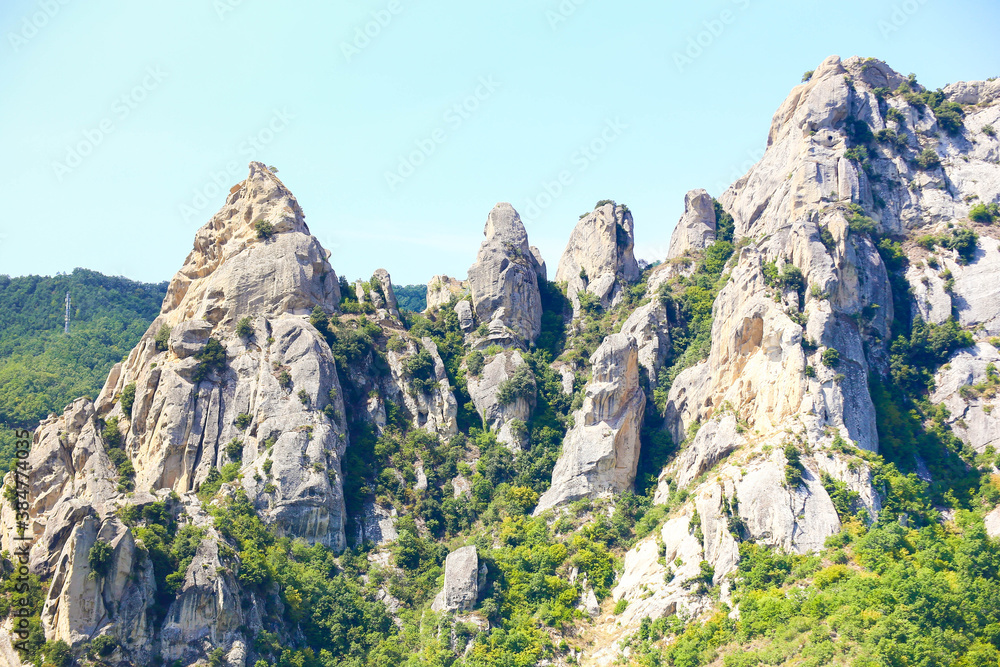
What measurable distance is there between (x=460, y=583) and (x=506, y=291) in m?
34.1

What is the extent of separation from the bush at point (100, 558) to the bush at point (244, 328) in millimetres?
26058

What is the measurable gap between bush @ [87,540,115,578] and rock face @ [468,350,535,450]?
117 feet

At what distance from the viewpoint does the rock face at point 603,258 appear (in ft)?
324

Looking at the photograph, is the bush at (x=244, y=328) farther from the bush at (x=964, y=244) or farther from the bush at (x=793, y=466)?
the bush at (x=964, y=244)

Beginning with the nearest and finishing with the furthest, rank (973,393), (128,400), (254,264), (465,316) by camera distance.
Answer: (973,393), (128,400), (254,264), (465,316)

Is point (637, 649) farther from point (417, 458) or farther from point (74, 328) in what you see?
point (74, 328)

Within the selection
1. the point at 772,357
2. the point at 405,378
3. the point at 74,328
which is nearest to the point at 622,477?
the point at 772,357

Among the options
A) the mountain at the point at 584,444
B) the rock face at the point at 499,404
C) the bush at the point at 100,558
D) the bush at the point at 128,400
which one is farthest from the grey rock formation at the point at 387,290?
the bush at the point at 100,558

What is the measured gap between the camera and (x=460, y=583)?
223ft

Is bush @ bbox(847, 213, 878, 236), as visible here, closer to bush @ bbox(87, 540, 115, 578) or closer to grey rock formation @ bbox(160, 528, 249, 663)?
grey rock formation @ bbox(160, 528, 249, 663)

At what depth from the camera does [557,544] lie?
240ft

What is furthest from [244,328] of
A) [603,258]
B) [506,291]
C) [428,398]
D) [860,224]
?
[860,224]

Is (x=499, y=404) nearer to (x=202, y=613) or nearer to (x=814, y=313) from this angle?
(x=814, y=313)

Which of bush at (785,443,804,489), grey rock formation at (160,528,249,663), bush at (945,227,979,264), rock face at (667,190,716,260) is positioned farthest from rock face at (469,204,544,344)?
bush at (945,227,979,264)
